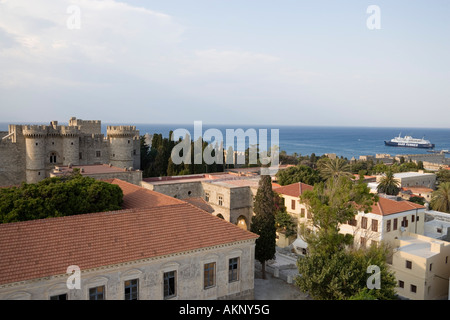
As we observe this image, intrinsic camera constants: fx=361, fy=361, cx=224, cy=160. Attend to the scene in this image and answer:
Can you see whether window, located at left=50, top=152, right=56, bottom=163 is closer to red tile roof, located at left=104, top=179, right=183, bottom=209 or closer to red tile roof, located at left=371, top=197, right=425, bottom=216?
red tile roof, located at left=104, top=179, right=183, bottom=209

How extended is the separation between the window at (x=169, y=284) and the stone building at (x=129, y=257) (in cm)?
4

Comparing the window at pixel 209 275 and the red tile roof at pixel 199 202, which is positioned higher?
the red tile roof at pixel 199 202

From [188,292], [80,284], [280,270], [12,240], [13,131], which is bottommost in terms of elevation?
[280,270]

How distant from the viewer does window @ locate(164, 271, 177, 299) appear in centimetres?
1933

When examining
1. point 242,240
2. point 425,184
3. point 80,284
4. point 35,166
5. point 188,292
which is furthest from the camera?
point 425,184

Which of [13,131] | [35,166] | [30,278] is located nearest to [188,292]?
[30,278]

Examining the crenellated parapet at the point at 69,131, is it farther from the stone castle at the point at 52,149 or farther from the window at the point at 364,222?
the window at the point at 364,222

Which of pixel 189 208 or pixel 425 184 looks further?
pixel 425 184

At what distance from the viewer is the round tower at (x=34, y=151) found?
46000 mm

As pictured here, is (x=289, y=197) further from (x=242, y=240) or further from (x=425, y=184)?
(x=425, y=184)

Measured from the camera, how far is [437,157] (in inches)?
4656

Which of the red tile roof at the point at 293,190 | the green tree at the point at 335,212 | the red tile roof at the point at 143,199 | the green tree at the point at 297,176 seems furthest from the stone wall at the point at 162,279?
the green tree at the point at 297,176

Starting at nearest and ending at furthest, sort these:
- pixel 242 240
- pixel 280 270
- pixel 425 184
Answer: pixel 242 240 → pixel 280 270 → pixel 425 184

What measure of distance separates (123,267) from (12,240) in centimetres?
554
